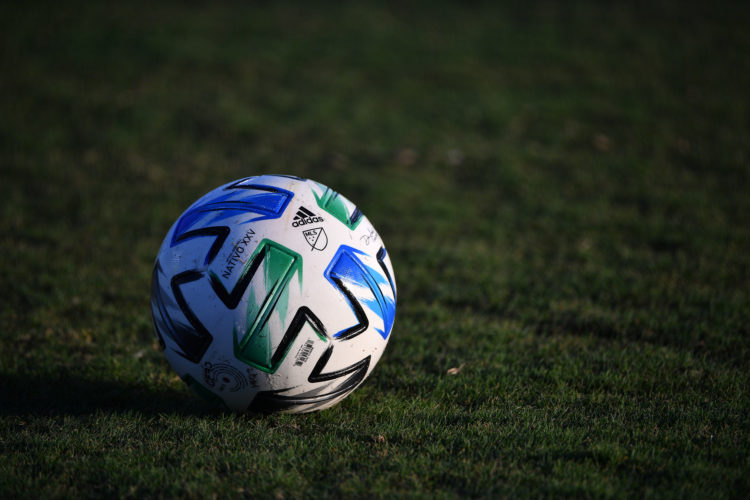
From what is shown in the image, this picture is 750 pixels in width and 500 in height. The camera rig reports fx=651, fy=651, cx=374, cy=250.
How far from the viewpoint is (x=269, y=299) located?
3.77 metres

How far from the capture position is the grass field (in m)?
3.73

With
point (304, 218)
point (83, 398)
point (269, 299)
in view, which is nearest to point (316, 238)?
point (304, 218)

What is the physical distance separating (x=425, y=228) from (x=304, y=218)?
391 centimetres

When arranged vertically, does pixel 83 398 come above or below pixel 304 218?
below

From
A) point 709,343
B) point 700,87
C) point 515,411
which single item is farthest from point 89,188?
point 700,87

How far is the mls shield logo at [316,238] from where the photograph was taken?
390cm

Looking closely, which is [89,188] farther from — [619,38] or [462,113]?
[619,38]

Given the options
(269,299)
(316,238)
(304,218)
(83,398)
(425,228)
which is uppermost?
(304,218)

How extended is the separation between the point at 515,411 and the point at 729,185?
597 cm

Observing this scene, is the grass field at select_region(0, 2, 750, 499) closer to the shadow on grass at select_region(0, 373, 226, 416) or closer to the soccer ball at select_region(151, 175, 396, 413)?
the shadow on grass at select_region(0, 373, 226, 416)

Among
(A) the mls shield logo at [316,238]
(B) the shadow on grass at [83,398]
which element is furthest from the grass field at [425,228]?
(A) the mls shield logo at [316,238]

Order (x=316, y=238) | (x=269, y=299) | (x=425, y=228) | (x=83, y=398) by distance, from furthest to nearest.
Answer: (x=425, y=228)
(x=83, y=398)
(x=316, y=238)
(x=269, y=299)

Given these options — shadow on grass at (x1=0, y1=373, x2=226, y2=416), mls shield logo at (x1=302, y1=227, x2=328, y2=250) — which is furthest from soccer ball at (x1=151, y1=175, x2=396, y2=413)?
shadow on grass at (x1=0, y1=373, x2=226, y2=416)

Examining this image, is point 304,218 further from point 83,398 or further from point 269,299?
point 83,398
